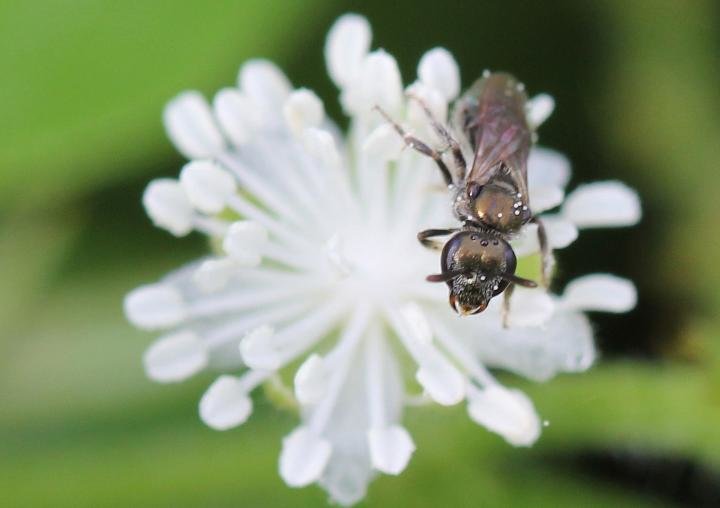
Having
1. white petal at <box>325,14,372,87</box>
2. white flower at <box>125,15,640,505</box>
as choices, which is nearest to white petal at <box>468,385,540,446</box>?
white flower at <box>125,15,640,505</box>

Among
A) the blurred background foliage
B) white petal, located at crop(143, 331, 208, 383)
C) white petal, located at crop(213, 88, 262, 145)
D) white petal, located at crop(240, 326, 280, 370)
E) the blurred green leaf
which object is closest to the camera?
white petal, located at crop(240, 326, 280, 370)

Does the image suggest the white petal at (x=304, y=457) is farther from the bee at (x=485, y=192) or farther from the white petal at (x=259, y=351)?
the bee at (x=485, y=192)

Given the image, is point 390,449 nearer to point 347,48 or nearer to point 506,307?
point 506,307

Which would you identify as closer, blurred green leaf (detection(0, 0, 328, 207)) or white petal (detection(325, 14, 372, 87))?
white petal (detection(325, 14, 372, 87))

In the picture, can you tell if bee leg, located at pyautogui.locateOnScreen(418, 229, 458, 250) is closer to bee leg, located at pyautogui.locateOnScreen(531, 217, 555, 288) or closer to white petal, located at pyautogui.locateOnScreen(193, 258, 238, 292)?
bee leg, located at pyautogui.locateOnScreen(531, 217, 555, 288)

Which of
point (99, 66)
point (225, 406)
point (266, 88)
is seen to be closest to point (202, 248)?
point (99, 66)

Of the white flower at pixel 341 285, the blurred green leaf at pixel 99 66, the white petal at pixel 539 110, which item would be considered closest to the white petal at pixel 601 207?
the white flower at pixel 341 285
